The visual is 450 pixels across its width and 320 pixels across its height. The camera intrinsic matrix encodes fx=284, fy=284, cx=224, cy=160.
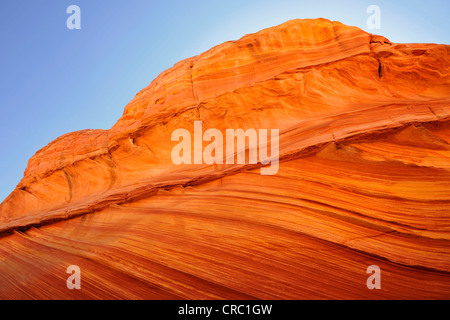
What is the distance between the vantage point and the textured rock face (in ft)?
16.3

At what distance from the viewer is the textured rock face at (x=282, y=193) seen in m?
4.97

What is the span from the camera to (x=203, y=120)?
9859mm

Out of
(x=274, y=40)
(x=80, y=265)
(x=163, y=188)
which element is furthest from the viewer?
(x=274, y=40)

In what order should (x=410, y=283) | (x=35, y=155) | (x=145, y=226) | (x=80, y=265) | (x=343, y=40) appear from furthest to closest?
1. (x=35, y=155)
2. (x=343, y=40)
3. (x=145, y=226)
4. (x=80, y=265)
5. (x=410, y=283)

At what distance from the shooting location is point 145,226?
6895 millimetres

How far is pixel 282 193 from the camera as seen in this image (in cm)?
621

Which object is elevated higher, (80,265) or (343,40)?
(343,40)

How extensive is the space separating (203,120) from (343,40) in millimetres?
5478
